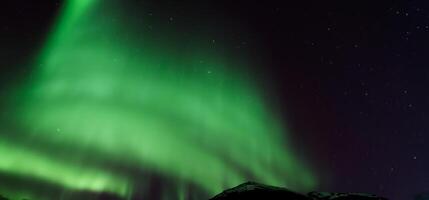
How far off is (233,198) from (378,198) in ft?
30.7

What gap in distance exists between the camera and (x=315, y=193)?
2258 cm

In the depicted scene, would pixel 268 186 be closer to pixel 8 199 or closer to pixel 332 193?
pixel 332 193

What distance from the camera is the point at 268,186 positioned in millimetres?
17328

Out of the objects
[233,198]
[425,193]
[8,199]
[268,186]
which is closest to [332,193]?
[268,186]

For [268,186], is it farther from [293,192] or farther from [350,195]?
[350,195]

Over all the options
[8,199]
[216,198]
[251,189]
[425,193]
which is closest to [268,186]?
[251,189]

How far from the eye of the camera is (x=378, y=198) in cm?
2102

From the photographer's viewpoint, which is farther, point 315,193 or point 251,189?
point 315,193

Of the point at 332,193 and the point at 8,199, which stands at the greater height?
the point at 332,193

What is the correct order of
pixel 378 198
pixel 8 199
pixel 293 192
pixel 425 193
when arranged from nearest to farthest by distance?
pixel 293 192 < pixel 378 198 < pixel 425 193 < pixel 8 199

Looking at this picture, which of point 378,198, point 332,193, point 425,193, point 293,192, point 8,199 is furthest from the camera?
point 8,199

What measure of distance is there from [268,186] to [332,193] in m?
6.97

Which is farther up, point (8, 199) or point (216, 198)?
point (216, 198)

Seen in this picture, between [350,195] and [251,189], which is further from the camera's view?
[350,195]
